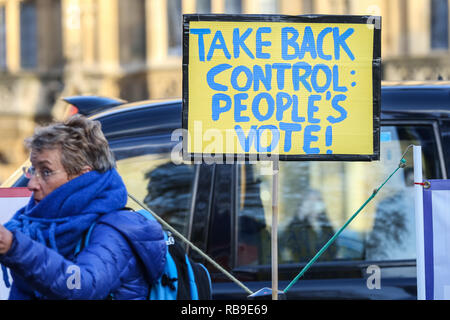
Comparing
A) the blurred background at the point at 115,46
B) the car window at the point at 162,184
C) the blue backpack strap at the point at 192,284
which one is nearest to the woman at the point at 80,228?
the blue backpack strap at the point at 192,284

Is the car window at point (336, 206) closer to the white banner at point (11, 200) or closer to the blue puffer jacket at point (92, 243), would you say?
the white banner at point (11, 200)

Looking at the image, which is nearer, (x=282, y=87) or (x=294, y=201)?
(x=282, y=87)

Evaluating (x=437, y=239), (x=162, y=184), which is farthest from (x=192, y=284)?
(x=162, y=184)

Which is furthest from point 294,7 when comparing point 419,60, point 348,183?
point 348,183

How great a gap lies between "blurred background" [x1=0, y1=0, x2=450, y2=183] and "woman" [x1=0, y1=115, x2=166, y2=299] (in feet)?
44.6

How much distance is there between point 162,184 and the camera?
13.2 feet

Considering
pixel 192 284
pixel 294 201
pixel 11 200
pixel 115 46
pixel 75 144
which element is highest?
pixel 115 46

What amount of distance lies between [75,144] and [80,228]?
32 centimetres

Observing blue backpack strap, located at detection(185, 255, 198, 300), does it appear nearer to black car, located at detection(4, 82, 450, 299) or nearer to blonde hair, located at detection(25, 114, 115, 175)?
blonde hair, located at detection(25, 114, 115, 175)

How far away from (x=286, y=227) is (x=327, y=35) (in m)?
1.23

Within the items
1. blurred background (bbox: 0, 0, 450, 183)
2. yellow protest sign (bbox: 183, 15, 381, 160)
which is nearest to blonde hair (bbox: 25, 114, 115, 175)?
yellow protest sign (bbox: 183, 15, 381, 160)

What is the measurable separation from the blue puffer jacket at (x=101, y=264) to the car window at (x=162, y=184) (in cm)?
136

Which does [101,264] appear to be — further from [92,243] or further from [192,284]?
[192,284]

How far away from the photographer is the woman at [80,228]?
7.43 ft
